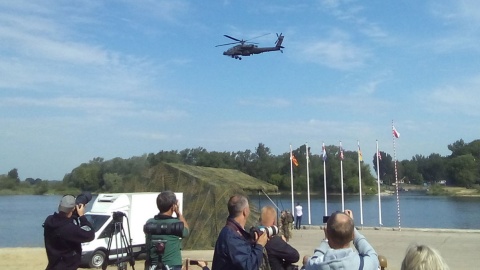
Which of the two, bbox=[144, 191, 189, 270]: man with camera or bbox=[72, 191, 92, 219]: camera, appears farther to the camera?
bbox=[72, 191, 92, 219]: camera

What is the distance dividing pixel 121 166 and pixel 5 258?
34.7 m

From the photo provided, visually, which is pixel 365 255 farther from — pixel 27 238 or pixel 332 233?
pixel 27 238

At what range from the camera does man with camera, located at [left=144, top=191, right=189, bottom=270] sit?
6414 mm

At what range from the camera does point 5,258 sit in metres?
19.7

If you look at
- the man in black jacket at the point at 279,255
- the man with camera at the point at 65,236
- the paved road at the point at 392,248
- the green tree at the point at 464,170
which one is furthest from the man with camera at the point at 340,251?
the green tree at the point at 464,170

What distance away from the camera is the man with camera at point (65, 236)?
6.61 meters

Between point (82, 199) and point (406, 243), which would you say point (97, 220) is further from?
point (82, 199)

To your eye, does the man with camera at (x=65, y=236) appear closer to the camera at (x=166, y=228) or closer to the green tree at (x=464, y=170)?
the camera at (x=166, y=228)

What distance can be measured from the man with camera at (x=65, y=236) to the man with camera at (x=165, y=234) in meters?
0.72

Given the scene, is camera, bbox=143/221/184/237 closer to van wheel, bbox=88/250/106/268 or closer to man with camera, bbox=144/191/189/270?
man with camera, bbox=144/191/189/270

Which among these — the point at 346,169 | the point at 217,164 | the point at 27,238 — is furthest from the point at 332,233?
the point at 346,169

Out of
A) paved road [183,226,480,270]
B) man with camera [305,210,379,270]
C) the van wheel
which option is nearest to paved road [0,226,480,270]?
paved road [183,226,480,270]

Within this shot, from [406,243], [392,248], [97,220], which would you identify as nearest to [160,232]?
[97,220]

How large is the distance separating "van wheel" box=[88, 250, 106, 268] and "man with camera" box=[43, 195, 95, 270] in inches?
433
